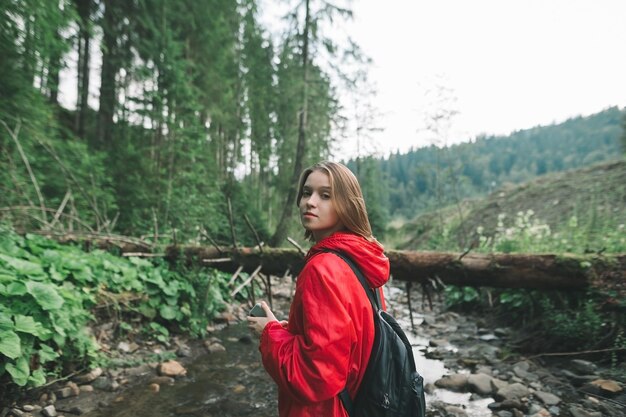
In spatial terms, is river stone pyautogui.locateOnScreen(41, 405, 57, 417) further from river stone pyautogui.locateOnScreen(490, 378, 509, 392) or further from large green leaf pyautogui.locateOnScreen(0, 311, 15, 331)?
river stone pyautogui.locateOnScreen(490, 378, 509, 392)

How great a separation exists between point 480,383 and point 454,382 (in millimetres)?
300

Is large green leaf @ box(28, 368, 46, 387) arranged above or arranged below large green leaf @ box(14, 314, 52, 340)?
below

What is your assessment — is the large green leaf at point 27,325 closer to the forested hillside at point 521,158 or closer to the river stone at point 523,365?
the river stone at point 523,365

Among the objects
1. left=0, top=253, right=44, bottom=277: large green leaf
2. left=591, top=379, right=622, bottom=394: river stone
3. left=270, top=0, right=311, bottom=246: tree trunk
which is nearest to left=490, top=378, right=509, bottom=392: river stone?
left=591, top=379, right=622, bottom=394: river stone

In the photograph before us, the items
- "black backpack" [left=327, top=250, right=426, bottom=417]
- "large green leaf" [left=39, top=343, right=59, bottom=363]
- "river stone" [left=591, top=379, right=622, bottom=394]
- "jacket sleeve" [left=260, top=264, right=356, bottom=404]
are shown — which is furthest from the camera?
"river stone" [left=591, top=379, right=622, bottom=394]

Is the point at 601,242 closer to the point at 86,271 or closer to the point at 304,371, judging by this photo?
the point at 304,371

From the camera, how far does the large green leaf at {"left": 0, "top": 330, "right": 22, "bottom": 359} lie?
259cm

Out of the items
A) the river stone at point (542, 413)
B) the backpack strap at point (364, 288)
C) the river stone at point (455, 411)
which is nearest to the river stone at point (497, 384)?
the river stone at point (542, 413)

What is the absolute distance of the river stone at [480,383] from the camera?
4031mm

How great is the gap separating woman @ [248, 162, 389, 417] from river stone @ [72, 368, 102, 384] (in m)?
3.46

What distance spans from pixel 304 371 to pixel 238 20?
19.0 meters

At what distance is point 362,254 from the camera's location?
142cm

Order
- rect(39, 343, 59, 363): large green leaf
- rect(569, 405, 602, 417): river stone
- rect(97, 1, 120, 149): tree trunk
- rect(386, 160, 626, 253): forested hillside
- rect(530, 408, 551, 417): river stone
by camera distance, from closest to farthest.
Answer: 1. rect(39, 343, 59, 363): large green leaf
2. rect(569, 405, 602, 417): river stone
3. rect(530, 408, 551, 417): river stone
4. rect(386, 160, 626, 253): forested hillside
5. rect(97, 1, 120, 149): tree trunk

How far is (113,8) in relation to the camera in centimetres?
1162
